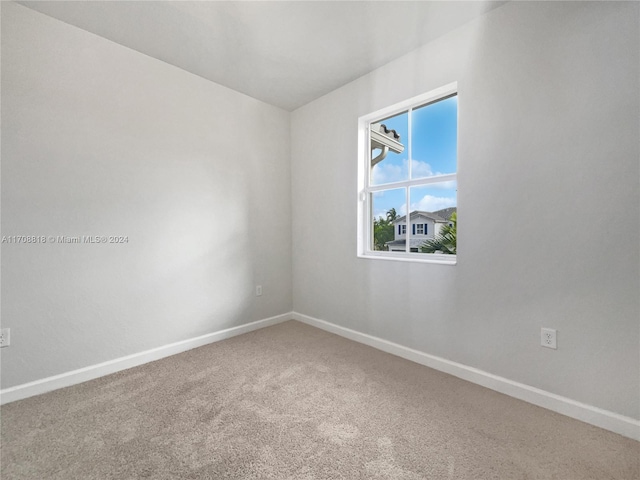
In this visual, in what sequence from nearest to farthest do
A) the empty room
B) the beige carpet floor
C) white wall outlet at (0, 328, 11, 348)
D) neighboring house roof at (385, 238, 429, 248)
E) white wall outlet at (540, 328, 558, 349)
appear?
1. the beige carpet floor
2. the empty room
3. white wall outlet at (540, 328, 558, 349)
4. white wall outlet at (0, 328, 11, 348)
5. neighboring house roof at (385, 238, 429, 248)

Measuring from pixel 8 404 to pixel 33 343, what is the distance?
1.19 feet

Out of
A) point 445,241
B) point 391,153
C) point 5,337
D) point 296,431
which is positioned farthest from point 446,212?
point 5,337

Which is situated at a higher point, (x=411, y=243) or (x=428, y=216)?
(x=428, y=216)

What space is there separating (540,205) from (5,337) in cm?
346

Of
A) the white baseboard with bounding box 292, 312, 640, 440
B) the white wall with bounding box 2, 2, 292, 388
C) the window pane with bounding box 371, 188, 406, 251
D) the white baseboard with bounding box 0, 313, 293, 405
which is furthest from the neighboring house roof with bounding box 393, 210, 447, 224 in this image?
the white baseboard with bounding box 0, 313, 293, 405

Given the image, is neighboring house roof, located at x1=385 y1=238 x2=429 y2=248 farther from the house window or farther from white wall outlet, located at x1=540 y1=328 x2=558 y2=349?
white wall outlet, located at x1=540 y1=328 x2=558 y2=349

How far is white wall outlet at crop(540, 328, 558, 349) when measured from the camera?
169 centimetres

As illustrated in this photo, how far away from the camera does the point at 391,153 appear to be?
108 inches

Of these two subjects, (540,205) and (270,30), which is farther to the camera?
(270,30)

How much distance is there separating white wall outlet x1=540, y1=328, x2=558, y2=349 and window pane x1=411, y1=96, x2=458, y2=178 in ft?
4.13

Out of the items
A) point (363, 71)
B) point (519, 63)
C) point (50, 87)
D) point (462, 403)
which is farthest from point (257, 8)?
point (462, 403)

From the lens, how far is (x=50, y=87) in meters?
1.95

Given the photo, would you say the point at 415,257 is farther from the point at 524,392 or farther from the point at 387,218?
the point at 524,392

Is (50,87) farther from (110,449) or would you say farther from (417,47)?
(417,47)
